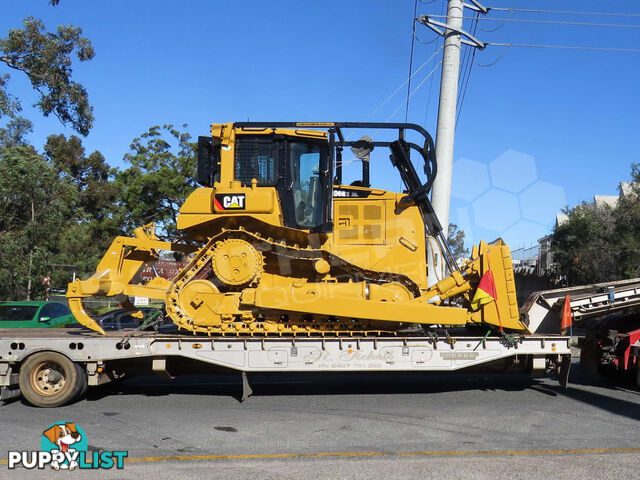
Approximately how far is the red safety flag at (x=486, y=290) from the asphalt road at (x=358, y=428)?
1.53 meters

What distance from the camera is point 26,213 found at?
16.6 meters

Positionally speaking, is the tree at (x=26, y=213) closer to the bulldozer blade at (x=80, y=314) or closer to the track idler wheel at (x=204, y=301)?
the bulldozer blade at (x=80, y=314)

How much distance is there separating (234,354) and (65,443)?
2.63 metres

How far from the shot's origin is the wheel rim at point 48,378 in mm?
8234

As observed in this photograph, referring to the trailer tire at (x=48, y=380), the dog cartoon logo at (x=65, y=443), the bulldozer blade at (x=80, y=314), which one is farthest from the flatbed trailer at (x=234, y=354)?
the dog cartoon logo at (x=65, y=443)

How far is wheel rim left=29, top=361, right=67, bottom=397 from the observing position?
27.0 feet

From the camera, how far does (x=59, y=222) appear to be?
17.2 metres

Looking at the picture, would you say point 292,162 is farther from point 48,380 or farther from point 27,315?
point 27,315

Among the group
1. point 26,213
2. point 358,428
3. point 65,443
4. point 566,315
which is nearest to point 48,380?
point 65,443

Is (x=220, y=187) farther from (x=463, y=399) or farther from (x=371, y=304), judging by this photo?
(x=463, y=399)

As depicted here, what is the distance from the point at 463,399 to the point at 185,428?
166 inches

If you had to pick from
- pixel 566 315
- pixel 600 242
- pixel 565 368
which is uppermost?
pixel 600 242

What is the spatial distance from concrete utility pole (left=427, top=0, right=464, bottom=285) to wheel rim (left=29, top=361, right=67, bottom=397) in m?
8.79

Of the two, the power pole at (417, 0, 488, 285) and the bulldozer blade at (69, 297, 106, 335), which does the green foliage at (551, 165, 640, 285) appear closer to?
the power pole at (417, 0, 488, 285)
